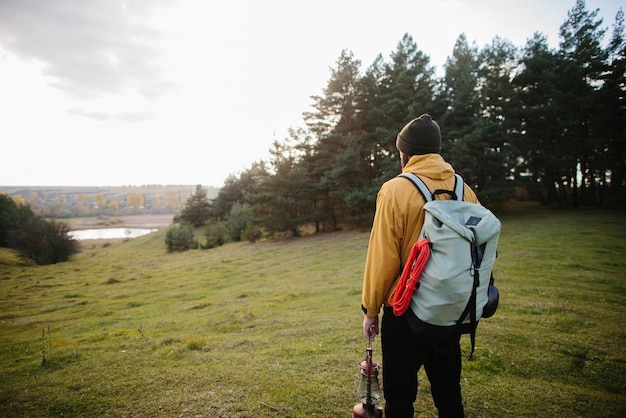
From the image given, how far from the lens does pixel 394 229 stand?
2.24 metres

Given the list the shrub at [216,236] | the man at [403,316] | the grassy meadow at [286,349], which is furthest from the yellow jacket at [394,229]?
the shrub at [216,236]

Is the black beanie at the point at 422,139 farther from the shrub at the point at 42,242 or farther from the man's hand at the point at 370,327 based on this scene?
the shrub at the point at 42,242

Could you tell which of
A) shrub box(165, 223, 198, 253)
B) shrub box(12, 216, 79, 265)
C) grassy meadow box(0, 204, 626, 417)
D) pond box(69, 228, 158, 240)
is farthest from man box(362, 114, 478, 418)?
pond box(69, 228, 158, 240)

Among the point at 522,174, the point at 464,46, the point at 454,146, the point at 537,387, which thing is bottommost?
the point at 537,387

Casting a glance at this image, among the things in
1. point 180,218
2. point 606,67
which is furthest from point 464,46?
point 180,218

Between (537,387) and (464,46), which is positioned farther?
(464,46)

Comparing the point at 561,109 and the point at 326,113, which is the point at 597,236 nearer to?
the point at 561,109

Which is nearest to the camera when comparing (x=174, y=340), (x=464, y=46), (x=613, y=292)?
(x=174, y=340)

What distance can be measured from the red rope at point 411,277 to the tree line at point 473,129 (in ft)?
62.7

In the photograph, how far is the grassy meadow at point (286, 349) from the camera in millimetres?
3580

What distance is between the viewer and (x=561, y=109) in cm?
2309

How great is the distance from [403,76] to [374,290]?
23137 mm

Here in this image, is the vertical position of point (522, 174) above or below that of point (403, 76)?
below

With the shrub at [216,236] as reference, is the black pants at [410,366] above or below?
above
